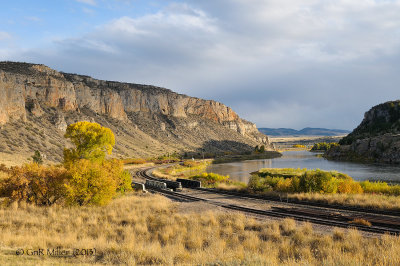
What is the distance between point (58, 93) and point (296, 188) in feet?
321

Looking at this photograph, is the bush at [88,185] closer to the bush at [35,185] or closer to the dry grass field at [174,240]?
the bush at [35,185]

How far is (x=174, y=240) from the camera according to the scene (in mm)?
11469

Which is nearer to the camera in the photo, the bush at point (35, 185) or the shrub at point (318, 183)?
the bush at point (35, 185)

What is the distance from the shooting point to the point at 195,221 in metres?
14.6

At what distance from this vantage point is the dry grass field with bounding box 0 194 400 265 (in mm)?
8305

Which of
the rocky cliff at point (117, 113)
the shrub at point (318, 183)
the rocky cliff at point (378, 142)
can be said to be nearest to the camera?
the shrub at point (318, 183)

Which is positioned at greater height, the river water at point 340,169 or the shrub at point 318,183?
the shrub at point 318,183

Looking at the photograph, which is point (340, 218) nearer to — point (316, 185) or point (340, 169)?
point (316, 185)

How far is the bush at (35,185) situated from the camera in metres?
19.0

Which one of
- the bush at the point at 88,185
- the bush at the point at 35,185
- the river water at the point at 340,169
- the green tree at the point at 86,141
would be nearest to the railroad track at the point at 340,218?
the bush at the point at 88,185

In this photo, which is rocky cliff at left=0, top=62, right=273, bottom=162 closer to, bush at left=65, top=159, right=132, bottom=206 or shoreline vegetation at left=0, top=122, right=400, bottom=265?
shoreline vegetation at left=0, top=122, right=400, bottom=265

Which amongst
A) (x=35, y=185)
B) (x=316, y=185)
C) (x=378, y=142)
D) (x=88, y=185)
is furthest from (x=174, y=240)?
(x=378, y=142)

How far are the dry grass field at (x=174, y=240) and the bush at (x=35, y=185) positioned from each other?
1.26 meters

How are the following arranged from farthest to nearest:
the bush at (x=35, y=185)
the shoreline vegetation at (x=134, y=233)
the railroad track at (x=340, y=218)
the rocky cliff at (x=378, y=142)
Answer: the rocky cliff at (x=378, y=142)
the bush at (x=35, y=185)
the railroad track at (x=340, y=218)
the shoreline vegetation at (x=134, y=233)
